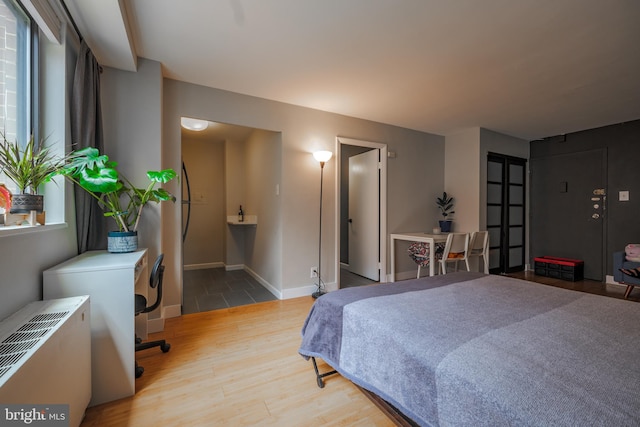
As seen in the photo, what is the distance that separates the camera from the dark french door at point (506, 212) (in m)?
4.52

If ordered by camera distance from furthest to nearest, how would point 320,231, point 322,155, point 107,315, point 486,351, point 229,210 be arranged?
point 229,210 → point 320,231 → point 322,155 → point 107,315 → point 486,351

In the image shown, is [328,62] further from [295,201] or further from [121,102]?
[121,102]

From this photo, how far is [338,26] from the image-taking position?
1.91 meters

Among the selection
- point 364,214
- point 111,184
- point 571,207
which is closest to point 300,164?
point 364,214

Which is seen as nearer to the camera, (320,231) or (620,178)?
(320,231)

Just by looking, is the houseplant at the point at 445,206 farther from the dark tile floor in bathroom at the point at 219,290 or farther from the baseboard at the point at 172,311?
the baseboard at the point at 172,311

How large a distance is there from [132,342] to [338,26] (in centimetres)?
244

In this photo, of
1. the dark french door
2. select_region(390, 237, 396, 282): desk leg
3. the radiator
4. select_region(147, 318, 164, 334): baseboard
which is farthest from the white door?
the radiator

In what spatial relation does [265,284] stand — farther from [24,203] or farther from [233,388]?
[24,203]

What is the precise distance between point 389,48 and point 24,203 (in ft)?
8.35

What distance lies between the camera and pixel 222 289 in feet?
12.0

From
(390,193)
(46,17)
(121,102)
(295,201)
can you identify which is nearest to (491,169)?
(390,193)

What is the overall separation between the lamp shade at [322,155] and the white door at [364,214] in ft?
3.65

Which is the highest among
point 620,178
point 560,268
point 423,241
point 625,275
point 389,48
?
point 389,48
